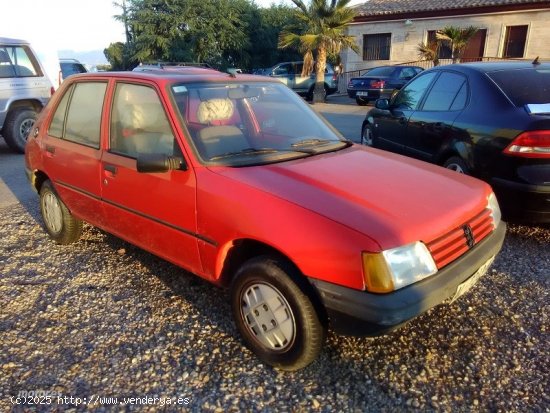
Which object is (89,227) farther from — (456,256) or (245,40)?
(245,40)

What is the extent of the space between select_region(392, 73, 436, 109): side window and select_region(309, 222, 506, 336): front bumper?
11.8ft

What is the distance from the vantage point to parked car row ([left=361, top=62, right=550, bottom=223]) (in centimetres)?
384

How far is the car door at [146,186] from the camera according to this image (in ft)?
9.68

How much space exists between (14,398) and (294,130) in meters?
2.45

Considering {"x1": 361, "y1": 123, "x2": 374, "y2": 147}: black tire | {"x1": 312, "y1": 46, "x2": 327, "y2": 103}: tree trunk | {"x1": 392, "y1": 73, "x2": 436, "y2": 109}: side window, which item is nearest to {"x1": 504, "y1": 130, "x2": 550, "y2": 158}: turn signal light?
{"x1": 392, "y1": 73, "x2": 436, "y2": 109}: side window

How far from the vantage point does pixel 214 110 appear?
10.8ft

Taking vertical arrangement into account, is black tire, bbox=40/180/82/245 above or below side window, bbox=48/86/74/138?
below

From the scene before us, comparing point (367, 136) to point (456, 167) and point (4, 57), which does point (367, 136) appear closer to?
point (456, 167)

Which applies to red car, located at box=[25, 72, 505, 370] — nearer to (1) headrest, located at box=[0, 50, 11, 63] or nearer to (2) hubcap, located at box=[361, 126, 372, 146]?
(2) hubcap, located at box=[361, 126, 372, 146]

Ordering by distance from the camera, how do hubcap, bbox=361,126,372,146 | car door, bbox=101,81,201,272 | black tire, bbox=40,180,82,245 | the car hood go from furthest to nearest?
hubcap, bbox=361,126,372,146, black tire, bbox=40,180,82,245, car door, bbox=101,81,201,272, the car hood

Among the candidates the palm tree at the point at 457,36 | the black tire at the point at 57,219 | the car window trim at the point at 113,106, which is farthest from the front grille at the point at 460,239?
the palm tree at the point at 457,36

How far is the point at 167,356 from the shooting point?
2.79 meters

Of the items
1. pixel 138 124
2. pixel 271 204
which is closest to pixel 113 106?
pixel 138 124

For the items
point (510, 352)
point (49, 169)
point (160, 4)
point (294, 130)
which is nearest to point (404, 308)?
point (510, 352)
